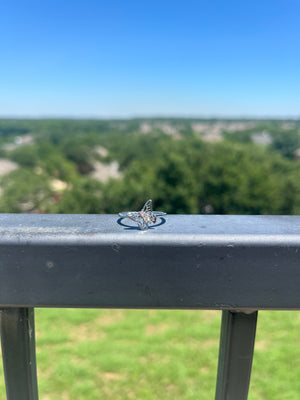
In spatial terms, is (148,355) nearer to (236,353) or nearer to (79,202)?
(236,353)

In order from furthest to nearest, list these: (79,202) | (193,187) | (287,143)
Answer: (287,143) → (193,187) → (79,202)

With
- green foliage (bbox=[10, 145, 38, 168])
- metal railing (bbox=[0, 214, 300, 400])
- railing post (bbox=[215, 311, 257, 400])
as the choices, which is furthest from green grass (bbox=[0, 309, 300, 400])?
green foliage (bbox=[10, 145, 38, 168])

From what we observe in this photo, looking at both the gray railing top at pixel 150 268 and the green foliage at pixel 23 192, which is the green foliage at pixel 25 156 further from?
the gray railing top at pixel 150 268

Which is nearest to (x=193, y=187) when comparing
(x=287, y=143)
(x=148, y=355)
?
(x=287, y=143)

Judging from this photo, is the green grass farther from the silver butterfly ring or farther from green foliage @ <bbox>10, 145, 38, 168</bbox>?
green foliage @ <bbox>10, 145, 38, 168</bbox>

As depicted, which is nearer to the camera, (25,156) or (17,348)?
(17,348)

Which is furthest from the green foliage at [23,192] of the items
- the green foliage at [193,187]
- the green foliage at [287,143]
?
the green foliage at [287,143]
